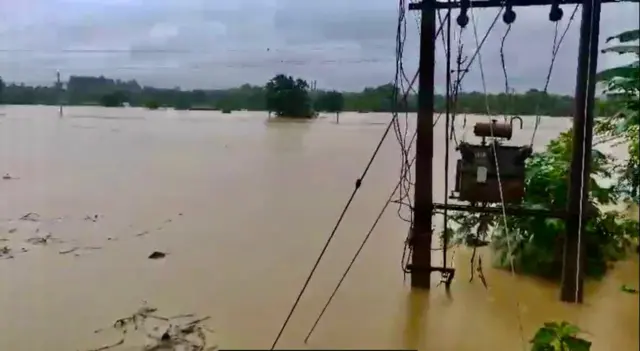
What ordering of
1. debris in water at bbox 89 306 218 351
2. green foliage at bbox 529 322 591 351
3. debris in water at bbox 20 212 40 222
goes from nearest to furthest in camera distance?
1. green foliage at bbox 529 322 591 351
2. debris in water at bbox 89 306 218 351
3. debris in water at bbox 20 212 40 222

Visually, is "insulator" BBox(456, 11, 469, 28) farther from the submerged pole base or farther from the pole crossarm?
the submerged pole base

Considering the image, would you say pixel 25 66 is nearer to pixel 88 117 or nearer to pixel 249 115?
pixel 88 117

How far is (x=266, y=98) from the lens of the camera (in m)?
1.53

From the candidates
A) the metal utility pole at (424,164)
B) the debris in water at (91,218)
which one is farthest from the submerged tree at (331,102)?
the debris in water at (91,218)

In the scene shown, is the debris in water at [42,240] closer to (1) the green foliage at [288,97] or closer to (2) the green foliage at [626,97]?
(1) the green foliage at [288,97]

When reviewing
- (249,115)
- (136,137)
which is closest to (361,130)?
(249,115)

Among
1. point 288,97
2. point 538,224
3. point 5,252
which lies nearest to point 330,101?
point 288,97

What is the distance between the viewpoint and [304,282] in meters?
1.52

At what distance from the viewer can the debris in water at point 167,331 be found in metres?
1.33

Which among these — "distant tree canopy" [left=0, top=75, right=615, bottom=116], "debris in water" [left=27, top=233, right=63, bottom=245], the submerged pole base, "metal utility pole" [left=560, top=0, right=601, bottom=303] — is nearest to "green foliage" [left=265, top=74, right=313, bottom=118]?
"distant tree canopy" [left=0, top=75, right=615, bottom=116]

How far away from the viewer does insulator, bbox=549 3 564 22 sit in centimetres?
136

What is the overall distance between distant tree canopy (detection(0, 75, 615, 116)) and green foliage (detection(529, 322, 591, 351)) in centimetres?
56

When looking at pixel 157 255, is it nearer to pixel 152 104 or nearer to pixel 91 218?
pixel 91 218

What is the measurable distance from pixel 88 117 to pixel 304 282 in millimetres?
751
